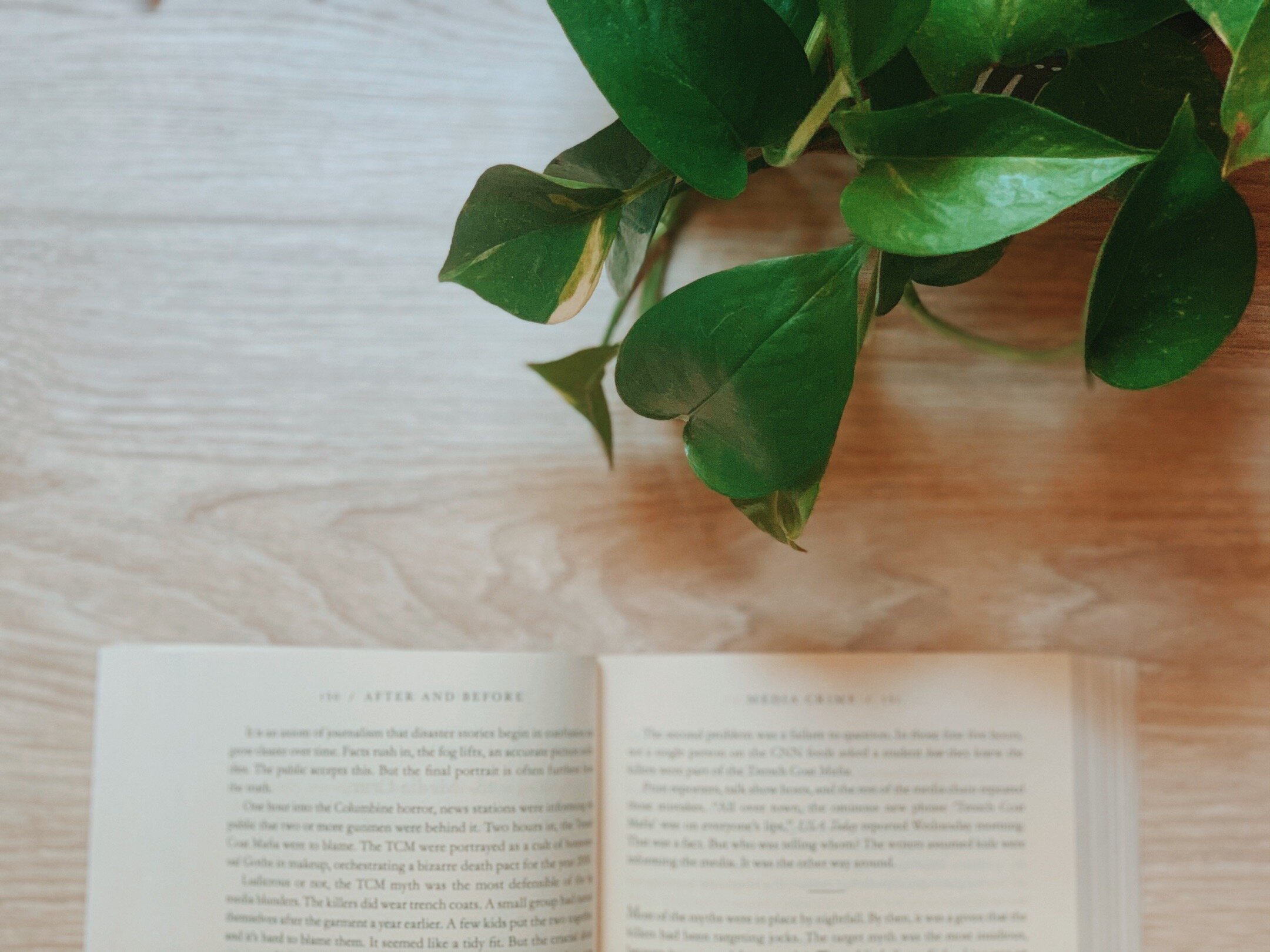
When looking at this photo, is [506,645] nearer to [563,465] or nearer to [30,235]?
[563,465]

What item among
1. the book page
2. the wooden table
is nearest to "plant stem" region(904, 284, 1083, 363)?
the wooden table

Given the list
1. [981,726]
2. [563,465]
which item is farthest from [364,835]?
[981,726]

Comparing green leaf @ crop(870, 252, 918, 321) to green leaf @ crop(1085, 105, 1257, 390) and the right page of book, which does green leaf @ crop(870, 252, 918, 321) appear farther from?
the right page of book

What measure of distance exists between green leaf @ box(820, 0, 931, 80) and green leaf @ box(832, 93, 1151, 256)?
0.06 ft

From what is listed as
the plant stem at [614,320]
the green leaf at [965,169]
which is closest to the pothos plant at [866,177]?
the green leaf at [965,169]

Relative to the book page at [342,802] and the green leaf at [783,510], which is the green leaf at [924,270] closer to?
the green leaf at [783,510]

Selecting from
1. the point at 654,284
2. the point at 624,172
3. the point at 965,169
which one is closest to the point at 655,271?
the point at 654,284

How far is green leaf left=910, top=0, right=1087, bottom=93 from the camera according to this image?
338mm

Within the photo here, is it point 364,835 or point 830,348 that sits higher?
point 830,348

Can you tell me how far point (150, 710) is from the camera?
542 mm

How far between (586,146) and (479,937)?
0.40 m

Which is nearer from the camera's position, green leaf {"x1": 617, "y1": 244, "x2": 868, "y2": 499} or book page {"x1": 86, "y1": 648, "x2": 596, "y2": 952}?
green leaf {"x1": 617, "y1": 244, "x2": 868, "y2": 499}

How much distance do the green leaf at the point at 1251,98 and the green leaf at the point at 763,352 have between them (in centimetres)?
12

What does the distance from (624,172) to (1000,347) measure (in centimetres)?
27
